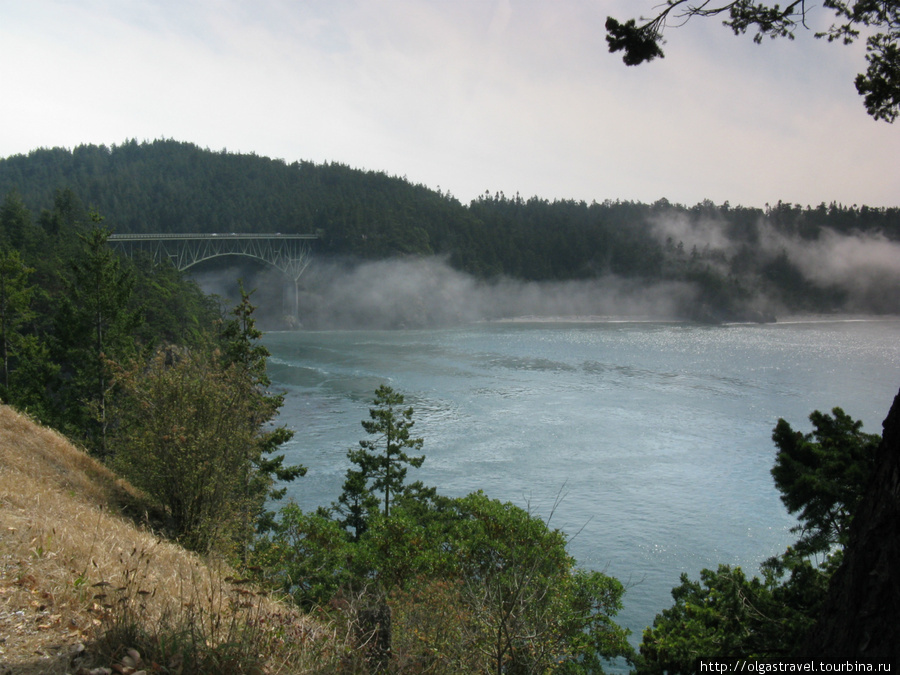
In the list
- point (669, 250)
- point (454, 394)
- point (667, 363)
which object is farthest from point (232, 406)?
point (669, 250)

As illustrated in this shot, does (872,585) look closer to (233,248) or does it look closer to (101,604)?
(101,604)

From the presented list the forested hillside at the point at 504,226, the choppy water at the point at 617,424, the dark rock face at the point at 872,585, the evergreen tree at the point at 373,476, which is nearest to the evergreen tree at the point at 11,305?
the choppy water at the point at 617,424

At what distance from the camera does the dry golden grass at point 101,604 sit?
3736 mm

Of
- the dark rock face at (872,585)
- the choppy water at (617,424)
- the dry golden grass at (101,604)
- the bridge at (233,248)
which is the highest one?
the bridge at (233,248)

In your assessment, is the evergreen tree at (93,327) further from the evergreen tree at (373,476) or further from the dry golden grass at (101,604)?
the dry golden grass at (101,604)

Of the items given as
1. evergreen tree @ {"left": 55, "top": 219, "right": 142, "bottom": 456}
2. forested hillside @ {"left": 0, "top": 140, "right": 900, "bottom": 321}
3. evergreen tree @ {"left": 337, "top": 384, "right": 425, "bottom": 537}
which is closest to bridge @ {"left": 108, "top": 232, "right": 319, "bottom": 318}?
forested hillside @ {"left": 0, "top": 140, "right": 900, "bottom": 321}

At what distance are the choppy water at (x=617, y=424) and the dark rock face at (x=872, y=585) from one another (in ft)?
41.3

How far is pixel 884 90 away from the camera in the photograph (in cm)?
428

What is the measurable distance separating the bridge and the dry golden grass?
75.6 m

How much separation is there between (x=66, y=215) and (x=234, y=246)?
1369 inches

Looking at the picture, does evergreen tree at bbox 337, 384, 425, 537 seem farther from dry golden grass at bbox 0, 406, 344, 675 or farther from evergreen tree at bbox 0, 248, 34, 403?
Answer: dry golden grass at bbox 0, 406, 344, 675

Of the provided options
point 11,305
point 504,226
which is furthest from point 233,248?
point 11,305

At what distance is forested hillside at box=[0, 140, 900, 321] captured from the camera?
120m

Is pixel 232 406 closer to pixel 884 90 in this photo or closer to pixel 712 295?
pixel 884 90
